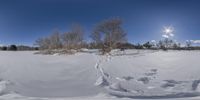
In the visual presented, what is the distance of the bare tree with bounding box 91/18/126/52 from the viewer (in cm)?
2067

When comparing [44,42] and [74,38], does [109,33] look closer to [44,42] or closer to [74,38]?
[74,38]

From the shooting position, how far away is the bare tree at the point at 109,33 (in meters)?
20.7

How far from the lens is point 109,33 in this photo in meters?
21.6

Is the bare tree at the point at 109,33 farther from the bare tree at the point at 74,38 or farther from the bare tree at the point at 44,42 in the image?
the bare tree at the point at 44,42

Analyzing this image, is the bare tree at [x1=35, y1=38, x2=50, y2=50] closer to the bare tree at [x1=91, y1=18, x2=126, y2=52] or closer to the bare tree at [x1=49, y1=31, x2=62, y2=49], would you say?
the bare tree at [x1=49, y1=31, x2=62, y2=49]

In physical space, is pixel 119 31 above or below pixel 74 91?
above

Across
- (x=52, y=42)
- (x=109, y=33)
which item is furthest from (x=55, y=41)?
(x=109, y=33)

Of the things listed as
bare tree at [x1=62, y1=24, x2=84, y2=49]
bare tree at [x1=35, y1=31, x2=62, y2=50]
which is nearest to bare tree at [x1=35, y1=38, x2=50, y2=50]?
bare tree at [x1=35, y1=31, x2=62, y2=50]

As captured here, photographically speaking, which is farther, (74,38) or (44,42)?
(44,42)

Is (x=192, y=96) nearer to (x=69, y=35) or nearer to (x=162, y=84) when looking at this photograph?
(x=162, y=84)

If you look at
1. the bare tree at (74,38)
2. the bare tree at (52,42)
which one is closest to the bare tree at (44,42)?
the bare tree at (52,42)

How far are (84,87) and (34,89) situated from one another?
83 centimetres

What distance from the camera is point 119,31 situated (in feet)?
70.6

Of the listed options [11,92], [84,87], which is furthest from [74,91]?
[11,92]
